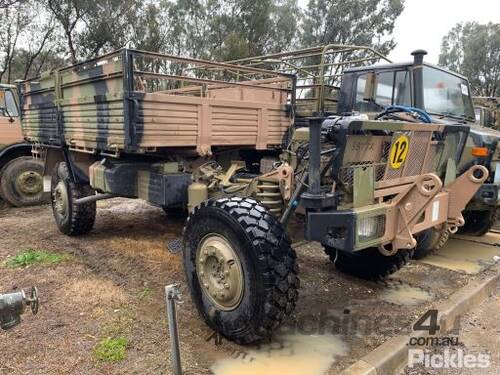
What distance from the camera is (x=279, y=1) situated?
24.9 metres

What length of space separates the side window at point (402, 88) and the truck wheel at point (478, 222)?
228 cm

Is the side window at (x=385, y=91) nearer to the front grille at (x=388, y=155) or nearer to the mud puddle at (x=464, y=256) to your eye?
the front grille at (x=388, y=155)

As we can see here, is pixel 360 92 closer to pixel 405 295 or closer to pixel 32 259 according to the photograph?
pixel 405 295

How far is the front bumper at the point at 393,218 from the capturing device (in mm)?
2771

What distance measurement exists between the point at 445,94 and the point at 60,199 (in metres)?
5.05

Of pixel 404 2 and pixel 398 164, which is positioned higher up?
pixel 404 2

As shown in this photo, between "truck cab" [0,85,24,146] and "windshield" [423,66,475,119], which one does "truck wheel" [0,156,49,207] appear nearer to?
"truck cab" [0,85,24,146]

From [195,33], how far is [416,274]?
20.6 meters

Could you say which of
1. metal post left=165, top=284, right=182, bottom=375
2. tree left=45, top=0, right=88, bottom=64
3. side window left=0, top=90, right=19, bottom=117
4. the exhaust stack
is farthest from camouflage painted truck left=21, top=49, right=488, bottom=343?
tree left=45, top=0, right=88, bottom=64

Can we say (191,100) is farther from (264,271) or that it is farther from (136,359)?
(136,359)

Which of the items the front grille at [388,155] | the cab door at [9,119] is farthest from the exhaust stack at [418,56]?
the cab door at [9,119]

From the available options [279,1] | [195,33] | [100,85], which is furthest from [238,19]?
[100,85]

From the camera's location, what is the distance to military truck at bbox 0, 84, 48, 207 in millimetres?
8312

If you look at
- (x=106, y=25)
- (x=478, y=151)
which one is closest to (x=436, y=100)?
(x=478, y=151)
